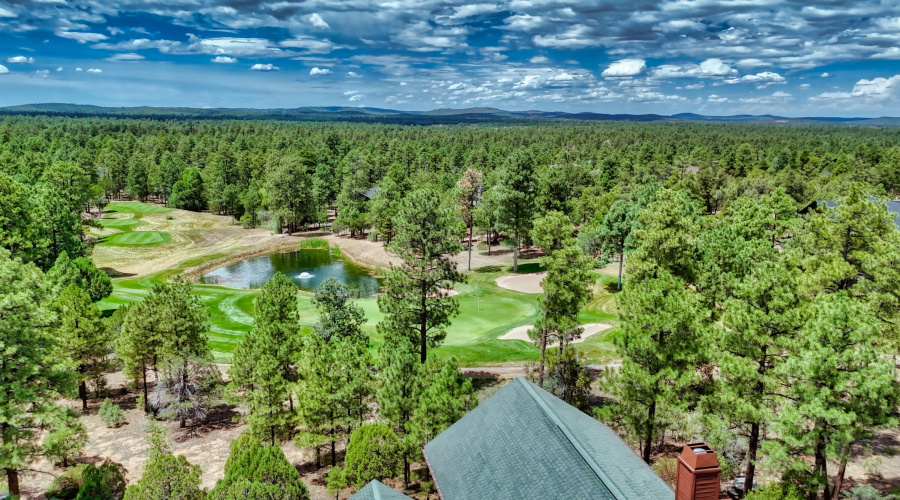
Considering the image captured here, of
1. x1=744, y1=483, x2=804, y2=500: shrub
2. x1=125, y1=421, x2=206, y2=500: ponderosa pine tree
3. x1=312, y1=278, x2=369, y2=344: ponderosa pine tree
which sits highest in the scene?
x1=312, y1=278, x2=369, y2=344: ponderosa pine tree

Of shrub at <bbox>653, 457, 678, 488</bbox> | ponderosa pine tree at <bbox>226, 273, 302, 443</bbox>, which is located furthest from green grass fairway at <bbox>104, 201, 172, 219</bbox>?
shrub at <bbox>653, 457, 678, 488</bbox>

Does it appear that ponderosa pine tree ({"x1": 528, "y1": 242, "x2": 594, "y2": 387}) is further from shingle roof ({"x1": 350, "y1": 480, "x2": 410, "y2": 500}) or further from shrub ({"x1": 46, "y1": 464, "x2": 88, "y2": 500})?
shrub ({"x1": 46, "y1": 464, "x2": 88, "y2": 500})

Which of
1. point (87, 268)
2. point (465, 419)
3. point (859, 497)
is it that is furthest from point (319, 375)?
point (87, 268)

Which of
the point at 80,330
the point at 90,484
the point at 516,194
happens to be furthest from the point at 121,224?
the point at 90,484

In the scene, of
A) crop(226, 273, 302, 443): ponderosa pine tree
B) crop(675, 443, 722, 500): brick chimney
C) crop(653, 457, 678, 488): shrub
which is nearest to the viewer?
crop(675, 443, 722, 500): brick chimney

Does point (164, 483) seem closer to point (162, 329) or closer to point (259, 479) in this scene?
point (259, 479)

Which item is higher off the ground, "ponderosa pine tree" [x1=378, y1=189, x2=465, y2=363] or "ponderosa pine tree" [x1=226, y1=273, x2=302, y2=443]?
"ponderosa pine tree" [x1=378, y1=189, x2=465, y2=363]
